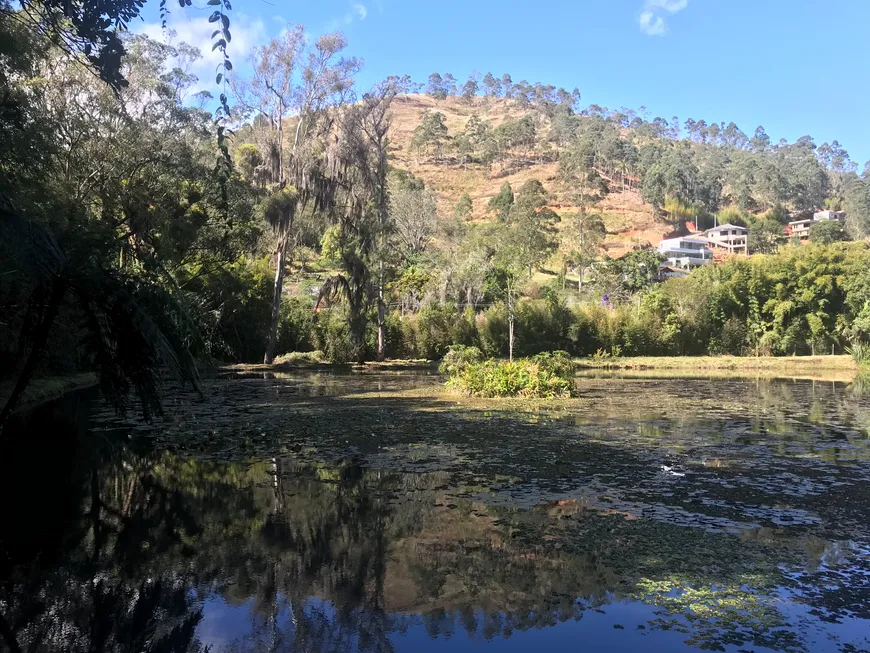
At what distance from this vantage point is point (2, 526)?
631 cm

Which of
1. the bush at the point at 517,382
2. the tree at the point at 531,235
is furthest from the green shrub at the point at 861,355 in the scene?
the bush at the point at 517,382

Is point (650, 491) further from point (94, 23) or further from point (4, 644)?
point (94, 23)

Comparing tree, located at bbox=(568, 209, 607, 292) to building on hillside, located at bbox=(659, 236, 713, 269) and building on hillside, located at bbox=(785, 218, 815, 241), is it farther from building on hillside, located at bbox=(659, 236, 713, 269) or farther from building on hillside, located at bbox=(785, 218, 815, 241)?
building on hillside, located at bbox=(785, 218, 815, 241)

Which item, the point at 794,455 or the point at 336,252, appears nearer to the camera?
the point at 794,455

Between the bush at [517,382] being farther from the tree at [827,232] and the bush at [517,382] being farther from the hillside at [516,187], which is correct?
the tree at [827,232]

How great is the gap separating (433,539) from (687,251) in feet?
258

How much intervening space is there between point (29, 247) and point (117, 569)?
2.60m

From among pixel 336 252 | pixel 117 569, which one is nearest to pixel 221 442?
pixel 117 569

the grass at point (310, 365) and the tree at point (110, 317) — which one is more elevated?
the tree at point (110, 317)

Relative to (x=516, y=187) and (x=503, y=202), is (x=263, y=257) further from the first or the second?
(x=516, y=187)

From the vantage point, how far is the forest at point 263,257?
20.0ft

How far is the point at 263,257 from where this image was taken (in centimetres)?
3625

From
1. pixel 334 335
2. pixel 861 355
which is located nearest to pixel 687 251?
pixel 861 355

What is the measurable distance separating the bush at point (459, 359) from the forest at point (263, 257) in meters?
9.45
